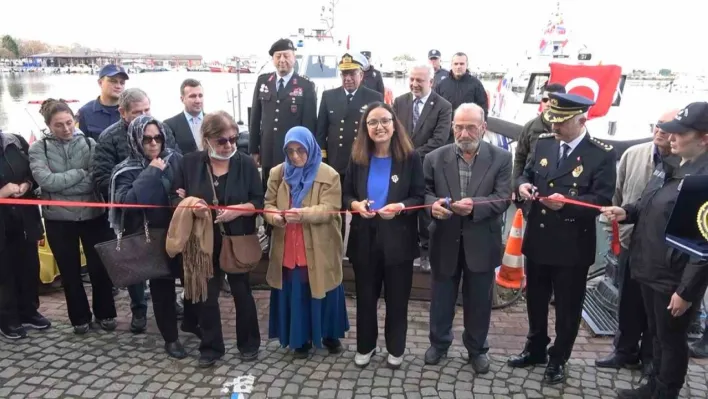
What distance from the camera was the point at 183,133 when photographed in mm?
4496

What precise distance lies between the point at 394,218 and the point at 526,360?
1.50m

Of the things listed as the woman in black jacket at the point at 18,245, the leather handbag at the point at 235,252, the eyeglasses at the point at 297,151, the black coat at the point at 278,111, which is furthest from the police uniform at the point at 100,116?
the eyeglasses at the point at 297,151

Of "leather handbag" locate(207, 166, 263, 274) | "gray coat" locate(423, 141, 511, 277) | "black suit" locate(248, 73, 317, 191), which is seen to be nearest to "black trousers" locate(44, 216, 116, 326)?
"leather handbag" locate(207, 166, 263, 274)

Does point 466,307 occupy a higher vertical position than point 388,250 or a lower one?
lower

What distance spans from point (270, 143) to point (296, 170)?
1.84 metres

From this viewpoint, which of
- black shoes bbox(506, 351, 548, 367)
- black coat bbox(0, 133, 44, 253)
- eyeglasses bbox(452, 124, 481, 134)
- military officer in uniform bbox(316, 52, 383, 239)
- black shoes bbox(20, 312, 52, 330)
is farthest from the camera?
military officer in uniform bbox(316, 52, 383, 239)

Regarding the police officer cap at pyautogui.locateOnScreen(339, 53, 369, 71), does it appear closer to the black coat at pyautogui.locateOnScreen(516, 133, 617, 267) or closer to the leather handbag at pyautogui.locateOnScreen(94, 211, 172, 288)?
the black coat at pyautogui.locateOnScreen(516, 133, 617, 267)

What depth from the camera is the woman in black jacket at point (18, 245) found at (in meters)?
3.64

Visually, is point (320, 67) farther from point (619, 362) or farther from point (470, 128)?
point (619, 362)

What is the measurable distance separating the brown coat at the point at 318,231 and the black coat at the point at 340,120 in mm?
1570

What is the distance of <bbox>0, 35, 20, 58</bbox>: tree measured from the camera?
11112cm

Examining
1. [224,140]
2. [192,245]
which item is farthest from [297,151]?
[192,245]

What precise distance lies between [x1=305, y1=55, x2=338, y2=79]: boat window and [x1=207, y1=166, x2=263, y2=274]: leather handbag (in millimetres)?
10376

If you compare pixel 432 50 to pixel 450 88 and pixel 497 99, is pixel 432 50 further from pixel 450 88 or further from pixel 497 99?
pixel 497 99
